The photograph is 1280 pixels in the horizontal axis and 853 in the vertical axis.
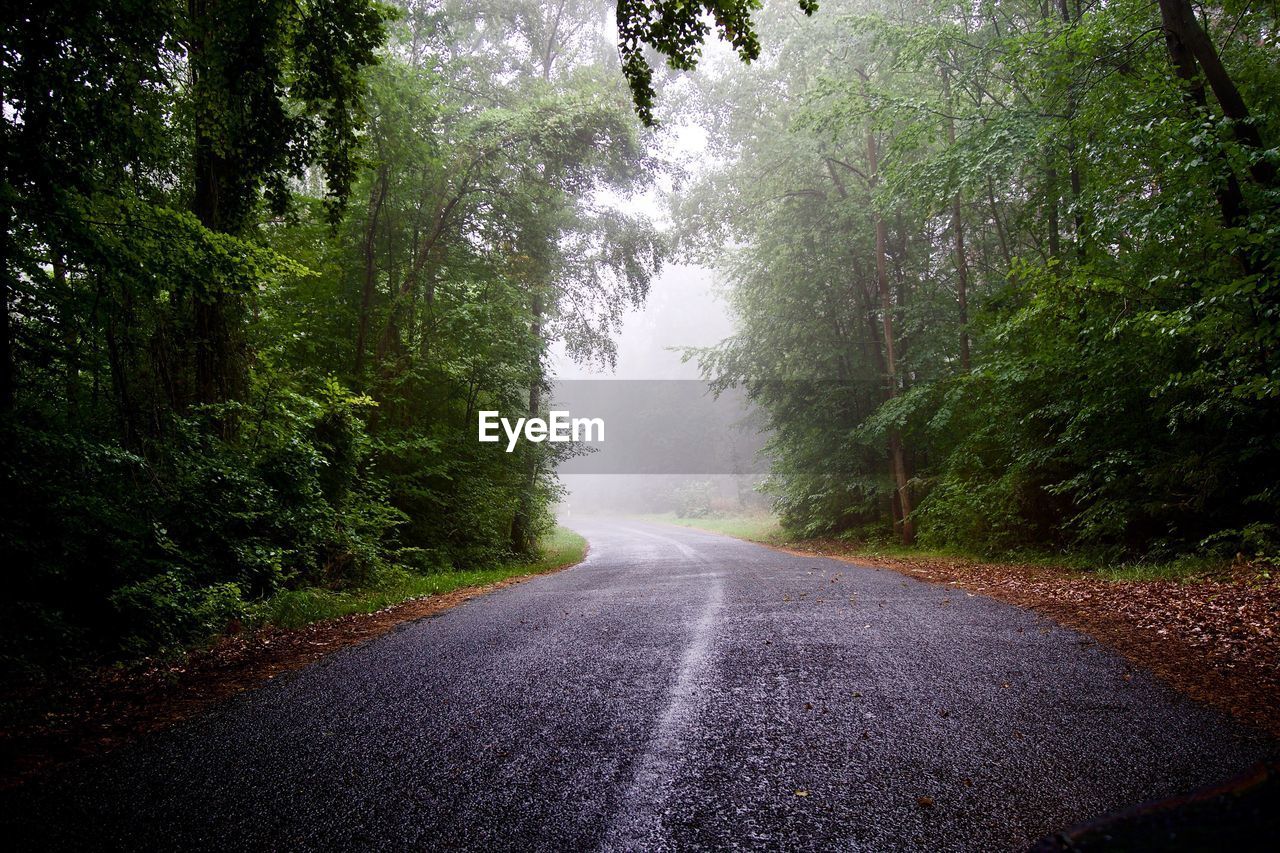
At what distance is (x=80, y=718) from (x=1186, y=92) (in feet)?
36.6

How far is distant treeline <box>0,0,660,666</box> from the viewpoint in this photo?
420 centimetres

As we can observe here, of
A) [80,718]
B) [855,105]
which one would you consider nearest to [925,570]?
[855,105]

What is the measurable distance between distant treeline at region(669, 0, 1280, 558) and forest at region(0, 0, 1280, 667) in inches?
3.0

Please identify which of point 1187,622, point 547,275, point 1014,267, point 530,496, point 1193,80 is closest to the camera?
point 1187,622

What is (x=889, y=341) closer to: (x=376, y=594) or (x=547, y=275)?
(x=547, y=275)

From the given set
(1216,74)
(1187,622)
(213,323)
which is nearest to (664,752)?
(1187,622)

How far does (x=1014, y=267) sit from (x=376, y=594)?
10.6 meters

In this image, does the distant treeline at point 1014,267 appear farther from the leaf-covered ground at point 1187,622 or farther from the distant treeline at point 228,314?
the distant treeline at point 228,314

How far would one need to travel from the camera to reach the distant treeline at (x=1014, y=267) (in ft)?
20.1

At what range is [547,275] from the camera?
13445mm

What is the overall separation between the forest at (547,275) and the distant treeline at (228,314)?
1.5 inches

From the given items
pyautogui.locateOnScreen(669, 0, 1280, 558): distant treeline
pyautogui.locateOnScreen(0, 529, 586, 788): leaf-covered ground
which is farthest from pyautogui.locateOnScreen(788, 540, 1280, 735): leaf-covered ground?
pyautogui.locateOnScreen(0, 529, 586, 788): leaf-covered ground

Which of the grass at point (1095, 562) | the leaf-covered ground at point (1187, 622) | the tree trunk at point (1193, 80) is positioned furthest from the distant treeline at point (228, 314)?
the grass at point (1095, 562)

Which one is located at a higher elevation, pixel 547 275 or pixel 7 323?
pixel 547 275
